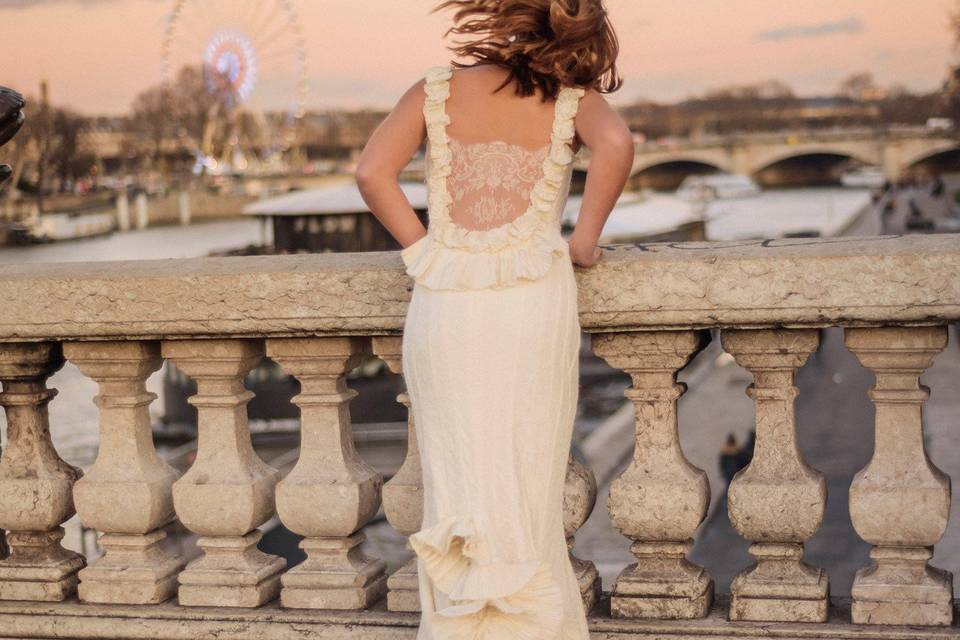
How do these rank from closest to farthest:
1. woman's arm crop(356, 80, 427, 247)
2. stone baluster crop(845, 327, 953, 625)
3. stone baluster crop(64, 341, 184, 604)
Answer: woman's arm crop(356, 80, 427, 247), stone baluster crop(845, 327, 953, 625), stone baluster crop(64, 341, 184, 604)

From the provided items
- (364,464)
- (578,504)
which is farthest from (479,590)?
(364,464)

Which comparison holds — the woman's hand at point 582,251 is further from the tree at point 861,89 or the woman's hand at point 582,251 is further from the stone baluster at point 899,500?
the tree at point 861,89

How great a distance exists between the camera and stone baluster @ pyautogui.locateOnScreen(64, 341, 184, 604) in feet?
12.4

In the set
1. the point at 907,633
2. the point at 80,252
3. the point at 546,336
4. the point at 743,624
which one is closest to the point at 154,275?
the point at 546,336

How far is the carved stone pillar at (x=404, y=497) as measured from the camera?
11.9 ft

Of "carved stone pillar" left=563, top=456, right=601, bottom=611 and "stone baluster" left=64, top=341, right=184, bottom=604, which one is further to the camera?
"stone baluster" left=64, top=341, right=184, bottom=604

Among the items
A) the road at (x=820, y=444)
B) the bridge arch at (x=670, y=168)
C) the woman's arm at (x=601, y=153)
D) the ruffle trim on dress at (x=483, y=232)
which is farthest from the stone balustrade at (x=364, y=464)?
the bridge arch at (x=670, y=168)

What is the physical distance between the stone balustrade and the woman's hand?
0.29 ft

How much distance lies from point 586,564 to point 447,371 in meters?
0.89

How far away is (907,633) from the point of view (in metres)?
3.32

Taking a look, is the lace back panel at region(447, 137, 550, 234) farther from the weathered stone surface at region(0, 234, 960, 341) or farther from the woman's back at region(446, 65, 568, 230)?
the weathered stone surface at region(0, 234, 960, 341)

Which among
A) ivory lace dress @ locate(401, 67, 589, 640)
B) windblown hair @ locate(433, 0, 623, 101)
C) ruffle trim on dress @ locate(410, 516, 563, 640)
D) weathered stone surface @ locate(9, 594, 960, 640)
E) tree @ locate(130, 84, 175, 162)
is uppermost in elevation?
tree @ locate(130, 84, 175, 162)

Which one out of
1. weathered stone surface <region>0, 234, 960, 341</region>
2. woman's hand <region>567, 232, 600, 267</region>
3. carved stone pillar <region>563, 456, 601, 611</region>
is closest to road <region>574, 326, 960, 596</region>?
carved stone pillar <region>563, 456, 601, 611</region>

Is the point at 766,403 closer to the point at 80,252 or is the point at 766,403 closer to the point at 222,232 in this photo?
the point at 80,252
